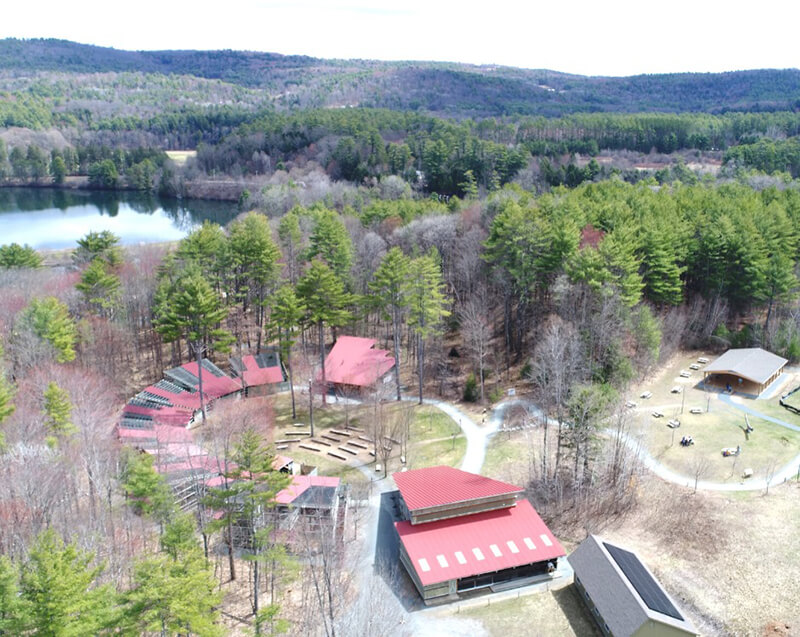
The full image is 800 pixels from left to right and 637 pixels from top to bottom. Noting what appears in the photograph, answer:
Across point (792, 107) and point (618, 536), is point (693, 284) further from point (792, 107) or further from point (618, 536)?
point (792, 107)

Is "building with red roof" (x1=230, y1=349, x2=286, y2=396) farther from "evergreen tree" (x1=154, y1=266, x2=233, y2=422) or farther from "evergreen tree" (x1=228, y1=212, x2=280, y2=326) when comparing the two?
"evergreen tree" (x1=228, y1=212, x2=280, y2=326)

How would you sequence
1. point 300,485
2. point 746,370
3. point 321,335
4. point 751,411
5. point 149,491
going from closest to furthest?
point 149,491 → point 300,485 → point 751,411 → point 746,370 → point 321,335

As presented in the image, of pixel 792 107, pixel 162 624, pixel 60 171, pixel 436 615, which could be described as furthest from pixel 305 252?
pixel 792 107

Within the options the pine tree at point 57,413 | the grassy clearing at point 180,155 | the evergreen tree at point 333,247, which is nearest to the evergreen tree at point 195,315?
the pine tree at point 57,413

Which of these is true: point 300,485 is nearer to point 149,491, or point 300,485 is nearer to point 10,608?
point 149,491

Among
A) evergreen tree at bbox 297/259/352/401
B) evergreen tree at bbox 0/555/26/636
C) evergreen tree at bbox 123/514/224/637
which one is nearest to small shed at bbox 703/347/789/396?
evergreen tree at bbox 297/259/352/401

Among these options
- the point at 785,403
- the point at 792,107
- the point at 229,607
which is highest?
the point at 792,107

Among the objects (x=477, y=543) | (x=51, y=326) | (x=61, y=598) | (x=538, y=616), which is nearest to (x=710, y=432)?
(x=477, y=543)
